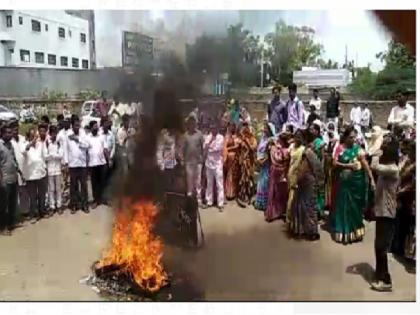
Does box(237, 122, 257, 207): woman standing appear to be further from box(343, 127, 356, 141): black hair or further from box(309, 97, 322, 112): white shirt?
box(343, 127, 356, 141): black hair

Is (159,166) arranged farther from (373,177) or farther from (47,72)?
(373,177)

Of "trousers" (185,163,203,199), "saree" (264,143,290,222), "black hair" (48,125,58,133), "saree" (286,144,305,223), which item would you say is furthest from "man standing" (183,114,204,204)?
"black hair" (48,125,58,133)

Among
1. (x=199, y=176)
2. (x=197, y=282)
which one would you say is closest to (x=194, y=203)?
(x=199, y=176)

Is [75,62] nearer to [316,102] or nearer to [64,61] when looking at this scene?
[64,61]

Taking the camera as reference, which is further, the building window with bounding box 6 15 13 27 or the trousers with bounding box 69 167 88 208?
the trousers with bounding box 69 167 88 208

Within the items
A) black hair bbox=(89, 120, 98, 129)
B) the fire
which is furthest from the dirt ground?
black hair bbox=(89, 120, 98, 129)

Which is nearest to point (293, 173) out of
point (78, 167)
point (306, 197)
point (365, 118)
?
point (306, 197)

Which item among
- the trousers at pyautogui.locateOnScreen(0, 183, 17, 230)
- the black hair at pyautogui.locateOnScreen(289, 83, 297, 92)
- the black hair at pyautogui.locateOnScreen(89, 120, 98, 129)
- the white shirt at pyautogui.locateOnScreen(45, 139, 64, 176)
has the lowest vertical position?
the trousers at pyautogui.locateOnScreen(0, 183, 17, 230)

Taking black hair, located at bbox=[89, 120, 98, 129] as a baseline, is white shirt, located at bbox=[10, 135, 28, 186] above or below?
below
